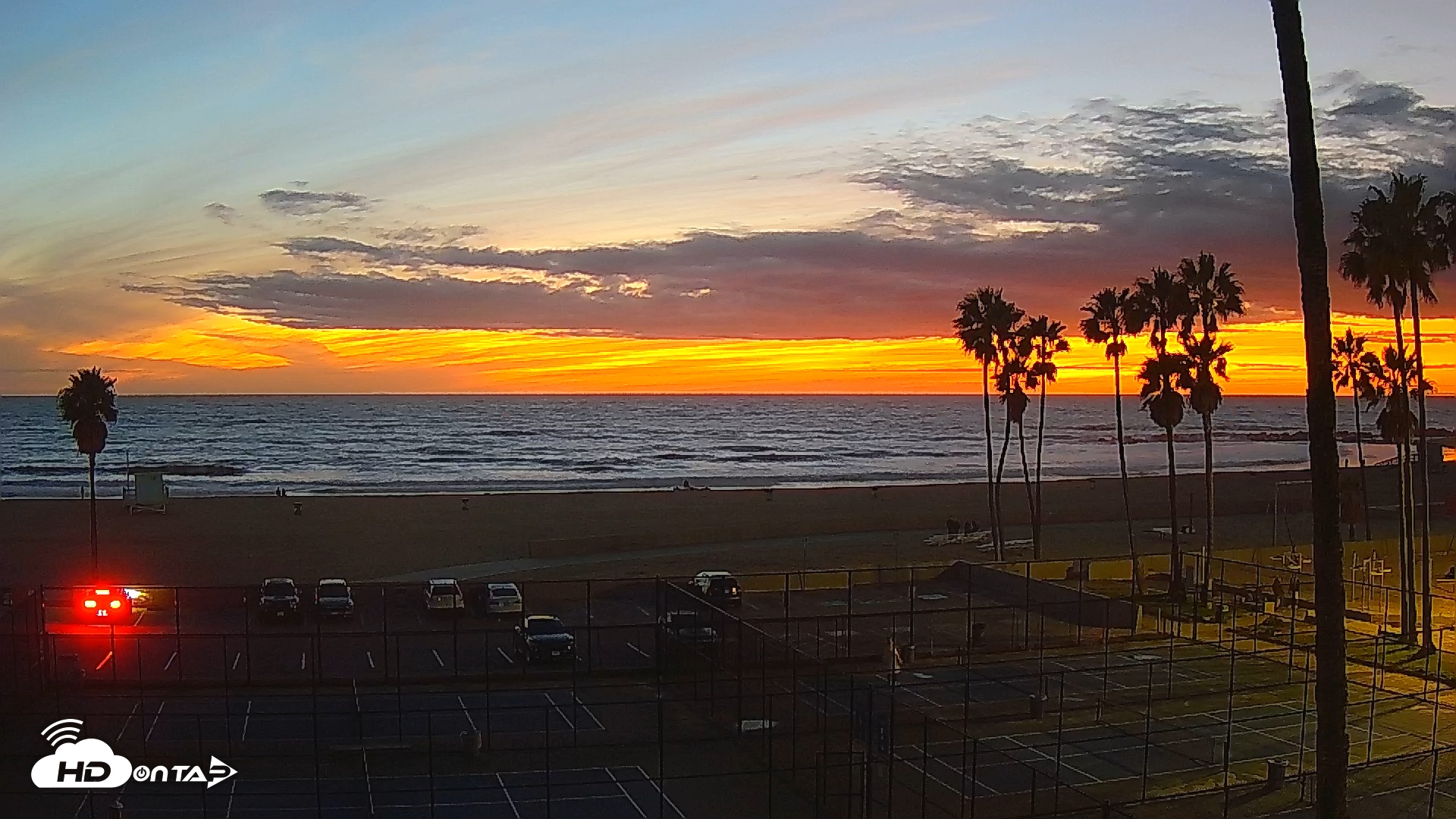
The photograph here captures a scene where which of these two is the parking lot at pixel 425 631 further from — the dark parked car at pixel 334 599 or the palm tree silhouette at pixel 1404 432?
the palm tree silhouette at pixel 1404 432

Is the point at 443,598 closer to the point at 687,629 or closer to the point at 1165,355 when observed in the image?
the point at 687,629

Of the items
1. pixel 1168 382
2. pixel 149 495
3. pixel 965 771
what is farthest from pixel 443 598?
pixel 149 495

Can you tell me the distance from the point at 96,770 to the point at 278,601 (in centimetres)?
1342

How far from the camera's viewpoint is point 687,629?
91.0 ft

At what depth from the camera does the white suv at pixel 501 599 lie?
3453 cm

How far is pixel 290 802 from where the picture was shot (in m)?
19.7

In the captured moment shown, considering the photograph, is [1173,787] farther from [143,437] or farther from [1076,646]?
[143,437]

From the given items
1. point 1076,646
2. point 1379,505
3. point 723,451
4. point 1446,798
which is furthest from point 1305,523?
point 723,451

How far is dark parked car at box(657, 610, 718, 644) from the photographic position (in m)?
26.8

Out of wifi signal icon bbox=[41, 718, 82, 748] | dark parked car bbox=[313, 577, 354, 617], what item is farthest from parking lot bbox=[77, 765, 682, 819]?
dark parked car bbox=[313, 577, 354, 617]

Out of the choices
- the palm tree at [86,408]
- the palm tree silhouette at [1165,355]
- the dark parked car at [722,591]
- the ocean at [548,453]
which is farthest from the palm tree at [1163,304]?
the ocean at [548,453]

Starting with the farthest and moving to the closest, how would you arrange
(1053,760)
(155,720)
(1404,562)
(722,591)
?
(722,591), (1404,562), (155,720), (1053,760)

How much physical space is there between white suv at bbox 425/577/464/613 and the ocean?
164ft

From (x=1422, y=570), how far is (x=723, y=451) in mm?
102190
